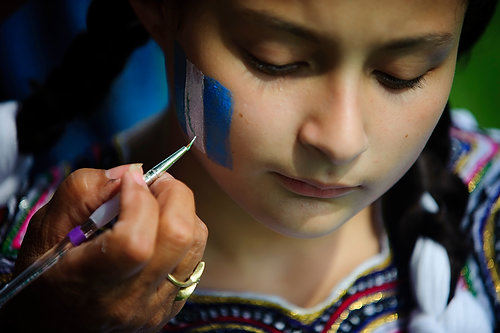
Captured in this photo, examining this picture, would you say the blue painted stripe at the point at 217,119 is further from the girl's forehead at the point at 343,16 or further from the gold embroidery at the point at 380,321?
the gold embroidery at the point at 380,321

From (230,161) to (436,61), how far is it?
0.31 meters

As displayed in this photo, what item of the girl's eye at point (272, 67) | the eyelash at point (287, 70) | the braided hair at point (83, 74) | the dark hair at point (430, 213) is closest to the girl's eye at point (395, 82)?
the eyelash at point (287, 70)

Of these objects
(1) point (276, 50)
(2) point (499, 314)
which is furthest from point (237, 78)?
(2) point (499, 314)

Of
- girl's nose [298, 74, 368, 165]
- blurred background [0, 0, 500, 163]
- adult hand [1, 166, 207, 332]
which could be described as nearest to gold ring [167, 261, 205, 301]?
adult hand [1, 166, 207, 332]

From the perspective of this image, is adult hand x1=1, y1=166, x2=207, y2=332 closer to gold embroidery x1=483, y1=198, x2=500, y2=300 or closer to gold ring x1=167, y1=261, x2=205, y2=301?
gold ring x1=167, y1=261, x2=205, y2=301

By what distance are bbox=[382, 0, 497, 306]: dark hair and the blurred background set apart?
0.96 ft

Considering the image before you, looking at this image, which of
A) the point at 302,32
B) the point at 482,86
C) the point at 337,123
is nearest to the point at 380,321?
the point at 337,123

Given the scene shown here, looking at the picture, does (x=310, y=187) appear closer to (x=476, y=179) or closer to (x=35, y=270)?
(x=35, y=270)

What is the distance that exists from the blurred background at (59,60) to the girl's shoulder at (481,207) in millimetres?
208

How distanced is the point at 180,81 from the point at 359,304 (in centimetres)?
50

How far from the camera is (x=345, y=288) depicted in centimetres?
110

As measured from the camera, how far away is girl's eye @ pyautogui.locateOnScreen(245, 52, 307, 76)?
0.80m

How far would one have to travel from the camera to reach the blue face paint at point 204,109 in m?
0.84

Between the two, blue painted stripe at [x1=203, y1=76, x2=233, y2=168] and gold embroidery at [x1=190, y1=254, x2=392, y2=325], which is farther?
gold embroidery at [x1=190, y1=254, x2=392, y2=325]
